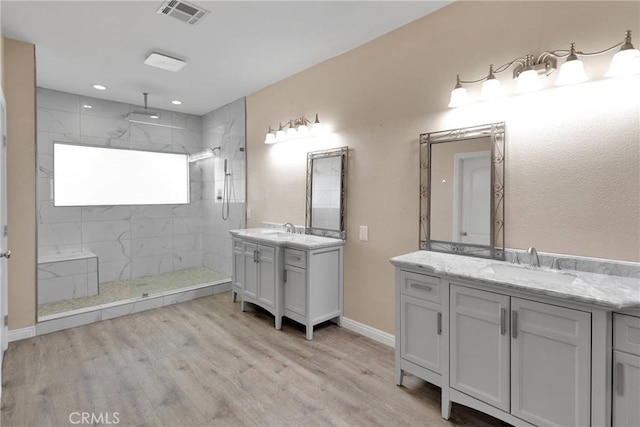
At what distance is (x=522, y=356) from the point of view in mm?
1645

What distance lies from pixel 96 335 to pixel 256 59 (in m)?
3.16

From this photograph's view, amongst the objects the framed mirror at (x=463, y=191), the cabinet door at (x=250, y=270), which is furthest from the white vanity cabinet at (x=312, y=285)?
the framed mirror at (x=463, y=191)

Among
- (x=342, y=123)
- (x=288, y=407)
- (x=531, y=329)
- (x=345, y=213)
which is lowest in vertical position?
(x=288, y=407)

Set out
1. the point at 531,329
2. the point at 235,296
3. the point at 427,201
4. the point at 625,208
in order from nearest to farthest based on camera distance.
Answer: the point at 531,329 < the point at 625,208 < the point at 427,201 < the point at 235,296

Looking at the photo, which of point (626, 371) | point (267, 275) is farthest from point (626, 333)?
point (267, 275)

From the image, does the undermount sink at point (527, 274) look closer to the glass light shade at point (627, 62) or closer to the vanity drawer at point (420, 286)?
the vanity drawer at point (420, 286)

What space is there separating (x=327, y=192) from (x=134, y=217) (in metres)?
3.34

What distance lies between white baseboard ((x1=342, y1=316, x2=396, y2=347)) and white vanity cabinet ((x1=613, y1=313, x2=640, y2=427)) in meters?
1.51

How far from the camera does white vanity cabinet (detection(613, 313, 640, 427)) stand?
53.8 inches

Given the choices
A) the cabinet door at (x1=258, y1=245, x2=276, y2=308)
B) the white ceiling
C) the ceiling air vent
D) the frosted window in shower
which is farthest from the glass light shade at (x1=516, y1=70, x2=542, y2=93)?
the frosted window in shower

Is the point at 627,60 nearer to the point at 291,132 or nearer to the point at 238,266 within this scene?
the point at 291,132

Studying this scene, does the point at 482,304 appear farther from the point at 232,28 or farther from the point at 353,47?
the point at 232,28

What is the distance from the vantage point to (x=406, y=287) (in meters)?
2.18

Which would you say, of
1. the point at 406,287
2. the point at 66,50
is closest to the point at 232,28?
the point at 66,50
